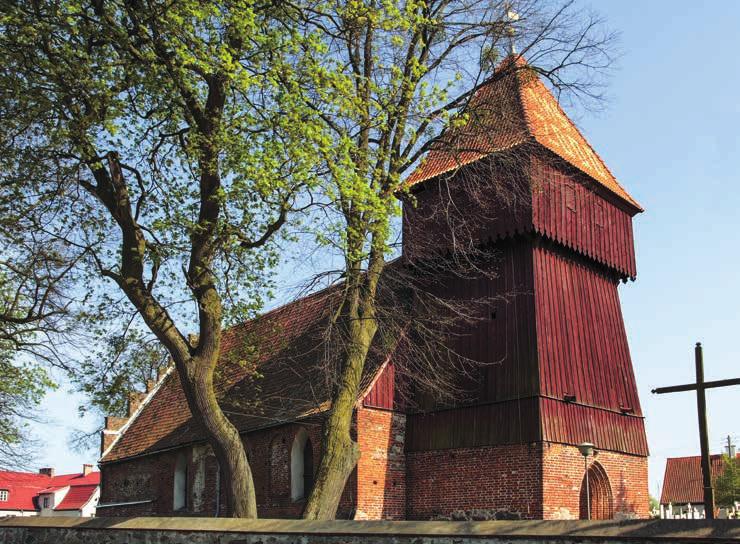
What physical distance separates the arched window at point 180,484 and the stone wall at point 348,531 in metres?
11.4

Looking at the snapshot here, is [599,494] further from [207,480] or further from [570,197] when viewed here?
[207,480]

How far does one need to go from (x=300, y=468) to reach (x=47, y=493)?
160ft

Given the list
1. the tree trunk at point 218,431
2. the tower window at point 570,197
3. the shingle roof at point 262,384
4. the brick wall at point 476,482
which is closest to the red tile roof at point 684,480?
the shingle roof at point 262,384

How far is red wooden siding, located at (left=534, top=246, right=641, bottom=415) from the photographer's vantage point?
691 inches

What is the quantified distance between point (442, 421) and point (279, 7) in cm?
1017

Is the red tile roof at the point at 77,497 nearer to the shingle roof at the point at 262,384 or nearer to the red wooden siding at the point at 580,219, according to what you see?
the shingle roof at the point at 262,384

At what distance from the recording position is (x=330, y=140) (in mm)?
11891

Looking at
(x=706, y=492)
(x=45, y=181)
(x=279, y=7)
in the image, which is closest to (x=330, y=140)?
(x=279, y=7)

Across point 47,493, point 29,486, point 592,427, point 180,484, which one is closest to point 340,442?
point 592,427

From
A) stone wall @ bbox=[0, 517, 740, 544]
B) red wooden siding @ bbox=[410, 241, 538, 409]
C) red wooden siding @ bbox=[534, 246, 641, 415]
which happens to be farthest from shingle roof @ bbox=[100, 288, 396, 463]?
red wooden siding @ bbox=[534, 246, 641, 415]

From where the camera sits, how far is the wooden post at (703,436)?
33.6 feet

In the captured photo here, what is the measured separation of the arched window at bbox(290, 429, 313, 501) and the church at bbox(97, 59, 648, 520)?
0.04 m

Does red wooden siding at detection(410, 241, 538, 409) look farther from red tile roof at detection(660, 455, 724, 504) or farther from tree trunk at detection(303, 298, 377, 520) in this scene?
red tile roof at detection(660, 455, 724, 504)

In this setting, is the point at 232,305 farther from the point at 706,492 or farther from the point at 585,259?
the point at 585,259
